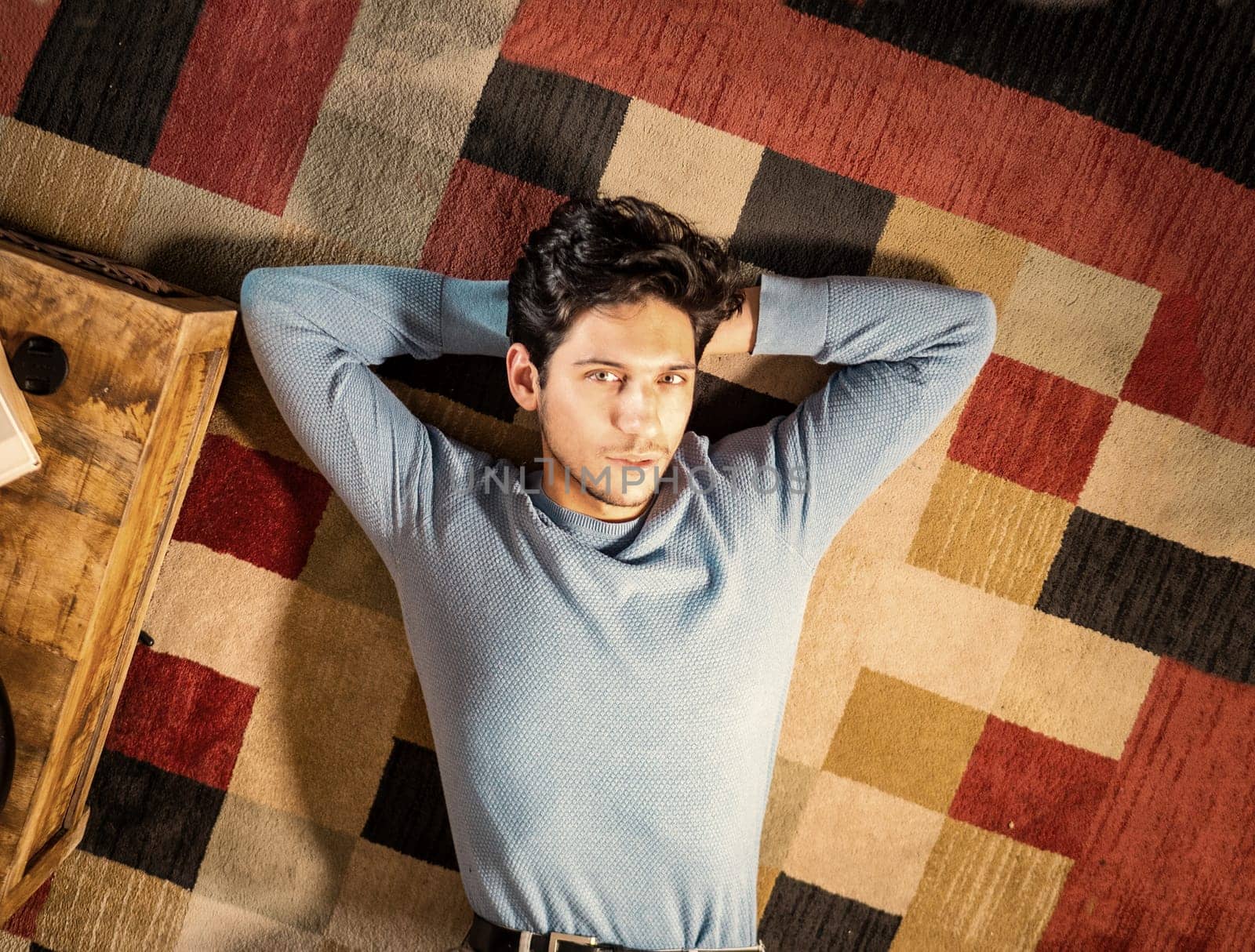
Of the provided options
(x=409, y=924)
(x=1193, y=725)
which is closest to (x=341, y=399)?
(x=409, y=924)

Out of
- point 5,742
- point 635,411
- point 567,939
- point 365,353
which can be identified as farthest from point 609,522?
point 5,742

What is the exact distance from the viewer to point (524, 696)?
1.24 m

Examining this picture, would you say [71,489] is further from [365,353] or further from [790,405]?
[790,405]

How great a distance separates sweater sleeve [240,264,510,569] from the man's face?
223mm

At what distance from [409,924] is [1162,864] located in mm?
1481

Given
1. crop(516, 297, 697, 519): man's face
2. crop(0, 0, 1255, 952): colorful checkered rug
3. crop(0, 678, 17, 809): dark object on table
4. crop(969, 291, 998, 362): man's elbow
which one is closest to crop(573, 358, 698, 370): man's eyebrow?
crop(516, 297, 697, 519): man's face

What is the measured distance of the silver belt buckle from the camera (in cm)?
128

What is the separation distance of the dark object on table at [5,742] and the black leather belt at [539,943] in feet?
2.60

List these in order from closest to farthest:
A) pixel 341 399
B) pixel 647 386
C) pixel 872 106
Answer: pixel 647 386 < pixel 341 399 < pixel 872 106

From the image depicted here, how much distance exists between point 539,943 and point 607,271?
1.08 meters

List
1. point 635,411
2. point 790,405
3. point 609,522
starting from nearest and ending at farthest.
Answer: point 635,411
point 609,522
point 790,405

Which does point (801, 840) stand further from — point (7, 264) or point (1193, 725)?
point (7, 264)

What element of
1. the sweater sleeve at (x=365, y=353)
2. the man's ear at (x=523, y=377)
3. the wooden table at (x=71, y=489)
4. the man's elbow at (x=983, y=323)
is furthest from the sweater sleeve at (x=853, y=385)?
the wooden table at (x=71, y=489)

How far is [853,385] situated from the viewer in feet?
4.52
